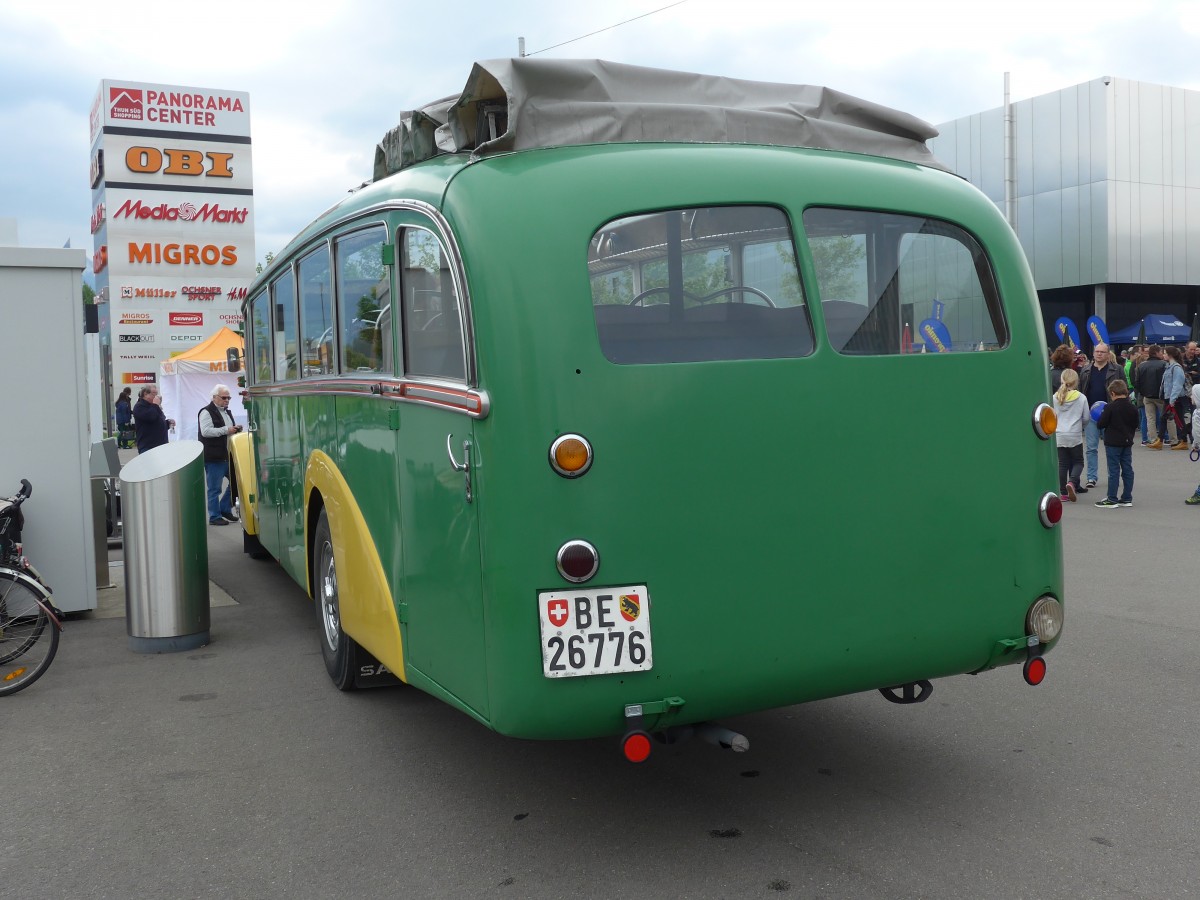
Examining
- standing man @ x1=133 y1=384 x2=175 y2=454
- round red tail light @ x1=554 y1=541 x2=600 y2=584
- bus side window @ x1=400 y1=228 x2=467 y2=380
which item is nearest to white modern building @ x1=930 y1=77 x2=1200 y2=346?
standing man @ x1=133 y1=384 x2=175 y2=454

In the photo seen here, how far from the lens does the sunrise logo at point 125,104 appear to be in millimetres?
A: 49344

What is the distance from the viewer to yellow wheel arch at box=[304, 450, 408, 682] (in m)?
4.96

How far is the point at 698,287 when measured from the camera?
416 cm

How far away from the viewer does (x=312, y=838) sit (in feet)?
14.4

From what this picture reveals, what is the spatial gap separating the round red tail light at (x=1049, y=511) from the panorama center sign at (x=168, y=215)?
156ft

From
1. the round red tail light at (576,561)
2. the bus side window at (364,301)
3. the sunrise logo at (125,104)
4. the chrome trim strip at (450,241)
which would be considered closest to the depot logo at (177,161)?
the sunrise logo at (125,104)

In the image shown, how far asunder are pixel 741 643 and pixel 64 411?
642cm

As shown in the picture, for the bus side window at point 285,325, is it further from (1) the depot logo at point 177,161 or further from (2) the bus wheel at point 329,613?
(1) the depot logo at point 177,161

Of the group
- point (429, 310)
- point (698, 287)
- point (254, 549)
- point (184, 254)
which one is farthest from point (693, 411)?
point (184, 254)

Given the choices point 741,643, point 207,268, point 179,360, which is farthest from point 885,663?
point 207,268

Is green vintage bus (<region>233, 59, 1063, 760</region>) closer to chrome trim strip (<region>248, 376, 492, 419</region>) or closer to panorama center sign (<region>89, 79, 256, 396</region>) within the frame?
chrome trim strip (<region>248, 376, 492, 419</region>)

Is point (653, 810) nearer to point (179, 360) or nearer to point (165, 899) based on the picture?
point (165, 899)

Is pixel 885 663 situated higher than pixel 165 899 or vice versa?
pixel 885 663

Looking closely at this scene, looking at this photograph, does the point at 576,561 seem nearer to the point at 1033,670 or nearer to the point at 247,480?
the point at 1033,670
